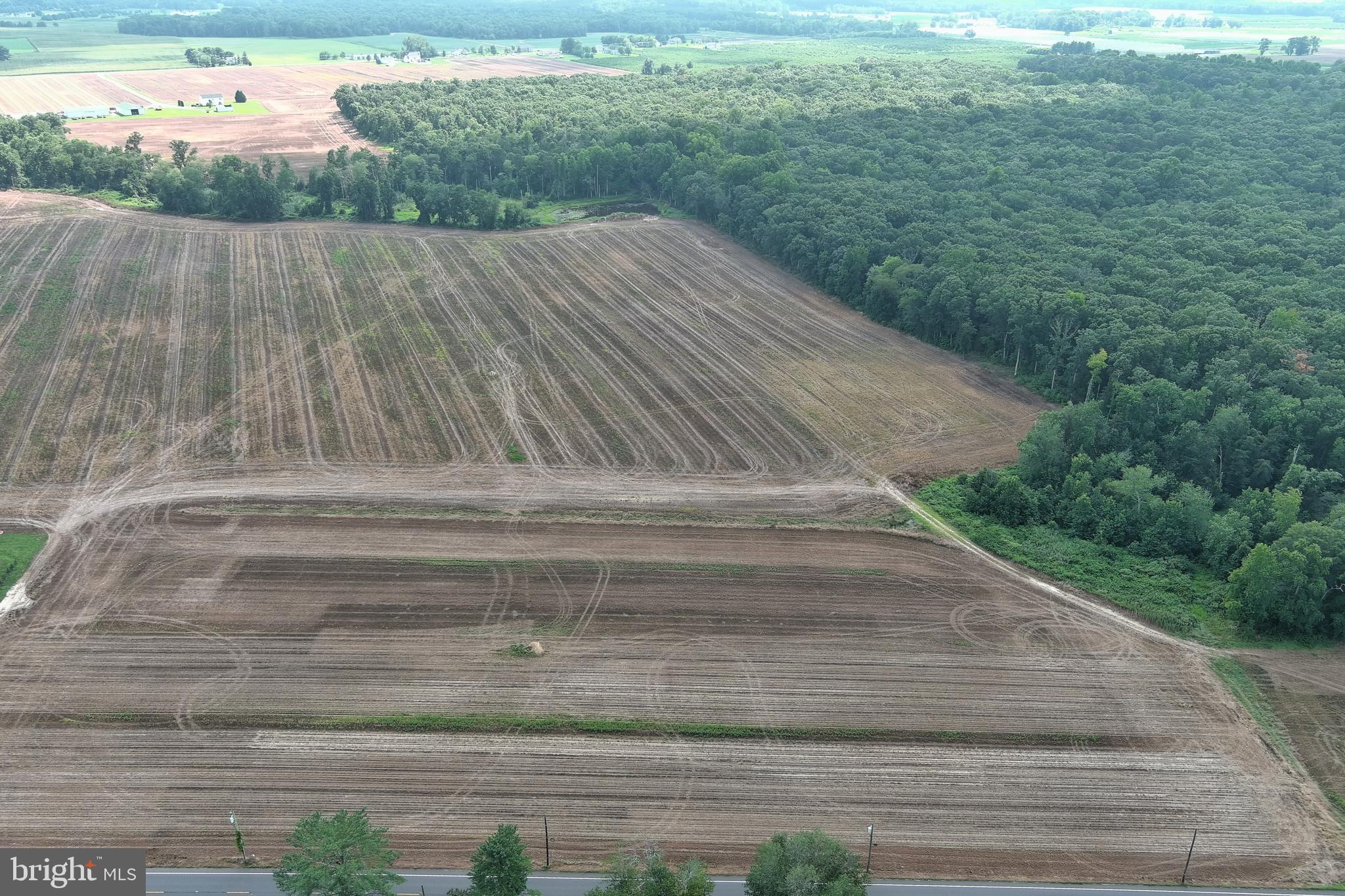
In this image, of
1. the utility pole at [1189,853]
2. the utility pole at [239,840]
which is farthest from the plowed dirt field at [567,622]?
the utility pole at [239,840]

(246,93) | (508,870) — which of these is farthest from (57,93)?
(508,870)

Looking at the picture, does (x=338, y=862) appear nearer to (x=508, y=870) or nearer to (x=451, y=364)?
(x=508, y=870)

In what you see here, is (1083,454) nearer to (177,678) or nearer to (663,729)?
(663,729)

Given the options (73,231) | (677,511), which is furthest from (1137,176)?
(73,231)

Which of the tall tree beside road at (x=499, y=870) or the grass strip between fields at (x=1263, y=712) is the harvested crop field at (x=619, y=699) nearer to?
the grass strip between fields at (x=1263, y=712)

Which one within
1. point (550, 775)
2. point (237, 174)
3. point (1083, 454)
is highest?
point (237, 174)

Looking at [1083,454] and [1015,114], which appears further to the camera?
[1015,114]

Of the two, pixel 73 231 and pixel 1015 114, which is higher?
pixel 1015 114
